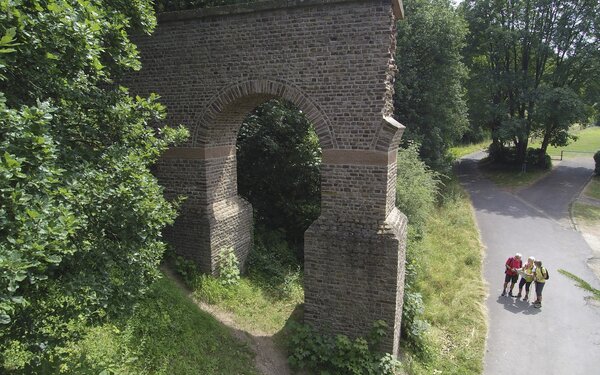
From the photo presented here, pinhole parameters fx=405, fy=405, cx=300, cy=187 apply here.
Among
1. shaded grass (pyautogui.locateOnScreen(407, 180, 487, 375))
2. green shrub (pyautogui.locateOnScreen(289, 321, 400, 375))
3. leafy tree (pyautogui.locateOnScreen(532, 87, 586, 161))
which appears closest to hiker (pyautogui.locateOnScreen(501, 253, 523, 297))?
shaded grass (pyautogui.locateOnScreen(407, 180, 487, 375))

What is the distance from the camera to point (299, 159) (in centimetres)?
1161

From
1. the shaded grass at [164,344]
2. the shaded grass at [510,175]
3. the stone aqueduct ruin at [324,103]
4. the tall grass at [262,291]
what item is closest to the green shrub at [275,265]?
the tall grass at [262,291]

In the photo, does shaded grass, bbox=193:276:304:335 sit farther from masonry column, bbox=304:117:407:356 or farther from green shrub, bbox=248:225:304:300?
masonry column, bbox=304:117:407:356

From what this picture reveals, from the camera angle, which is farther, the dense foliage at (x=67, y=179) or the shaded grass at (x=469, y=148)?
the shaded grass at (x=469, y=148)

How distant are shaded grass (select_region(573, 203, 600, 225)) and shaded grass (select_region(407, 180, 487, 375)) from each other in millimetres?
5776

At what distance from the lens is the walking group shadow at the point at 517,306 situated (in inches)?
419

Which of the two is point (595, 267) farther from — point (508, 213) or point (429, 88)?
point (429, 88)

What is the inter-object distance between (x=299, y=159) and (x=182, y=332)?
617 centimetres

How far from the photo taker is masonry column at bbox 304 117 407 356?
696 cm

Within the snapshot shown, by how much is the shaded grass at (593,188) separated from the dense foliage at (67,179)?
24752 mm

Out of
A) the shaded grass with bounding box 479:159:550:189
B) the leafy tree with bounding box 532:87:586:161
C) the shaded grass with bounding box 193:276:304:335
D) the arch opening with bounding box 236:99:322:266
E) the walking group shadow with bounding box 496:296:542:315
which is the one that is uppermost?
the leafy tree with bounding box 532:87:586:161

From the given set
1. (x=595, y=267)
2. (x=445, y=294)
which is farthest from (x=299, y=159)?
(x=595, y=267)

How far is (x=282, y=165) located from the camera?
11.7 m

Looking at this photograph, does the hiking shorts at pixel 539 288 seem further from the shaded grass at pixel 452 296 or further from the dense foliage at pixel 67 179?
the dense foliage at pixel 67 179
